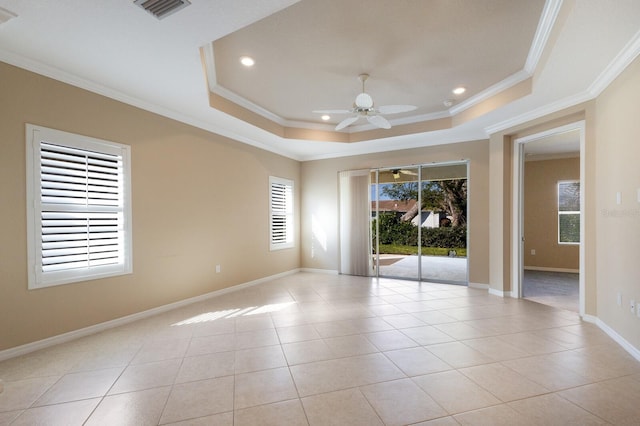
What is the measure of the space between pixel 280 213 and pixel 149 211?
3007 millimetres

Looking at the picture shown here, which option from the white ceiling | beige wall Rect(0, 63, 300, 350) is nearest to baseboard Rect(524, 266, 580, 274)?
the white ceiling

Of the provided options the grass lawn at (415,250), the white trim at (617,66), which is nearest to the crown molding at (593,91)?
the white trim at (617,66)

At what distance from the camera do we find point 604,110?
11.0 ft

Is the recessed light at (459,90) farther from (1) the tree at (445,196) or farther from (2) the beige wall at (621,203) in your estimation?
(1) the tree at (445,196)

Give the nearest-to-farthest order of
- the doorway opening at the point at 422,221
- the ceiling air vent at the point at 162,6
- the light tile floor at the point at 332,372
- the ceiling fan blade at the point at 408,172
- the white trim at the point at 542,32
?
Result: the light tile floor at the point at 332,372 → the ceiling air vent at the point at 162,6 → the white trim at the point at 542,32 → the doorway opening at the point at 422,221 → the ceiling fan blade at the point at 408,172

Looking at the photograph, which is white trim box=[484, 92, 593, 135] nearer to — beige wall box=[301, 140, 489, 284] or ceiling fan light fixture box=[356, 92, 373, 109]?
beige wall box=[301, 140, 489, 284]

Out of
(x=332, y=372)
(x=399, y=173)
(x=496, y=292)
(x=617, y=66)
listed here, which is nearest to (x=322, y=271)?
(x=399, y=173)

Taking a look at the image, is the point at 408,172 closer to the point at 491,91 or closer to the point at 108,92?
the point at 491,91

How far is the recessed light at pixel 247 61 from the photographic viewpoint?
3.32m

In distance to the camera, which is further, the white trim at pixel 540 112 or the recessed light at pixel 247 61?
the white trim at pixel 540 112

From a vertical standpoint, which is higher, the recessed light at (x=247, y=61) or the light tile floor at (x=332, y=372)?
the recessed light at (x=247, y=61)

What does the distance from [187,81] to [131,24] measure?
0.99 meters

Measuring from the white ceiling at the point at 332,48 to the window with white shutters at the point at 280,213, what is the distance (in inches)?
90.1

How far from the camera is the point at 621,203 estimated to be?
304 centimetres
